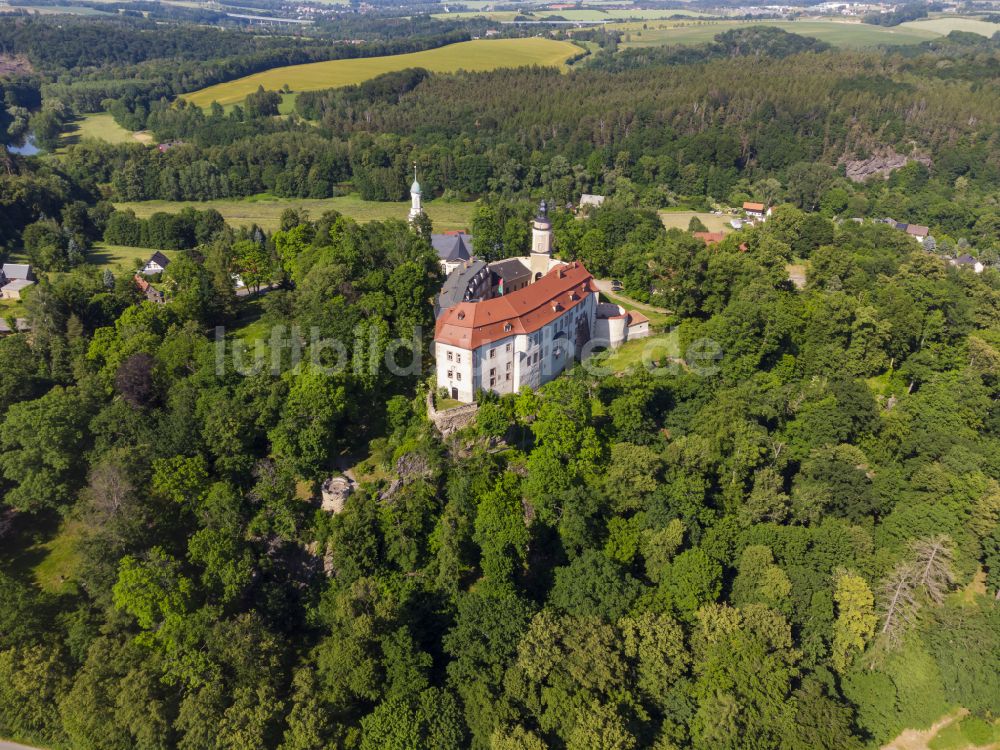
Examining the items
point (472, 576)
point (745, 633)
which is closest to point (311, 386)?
point (472, 576)

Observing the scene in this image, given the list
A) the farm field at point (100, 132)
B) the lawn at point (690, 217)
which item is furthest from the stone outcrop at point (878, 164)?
the farm field at point (100, 132)

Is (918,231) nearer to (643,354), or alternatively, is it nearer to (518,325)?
(643,354)

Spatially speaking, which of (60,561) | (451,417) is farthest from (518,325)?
(60,561)

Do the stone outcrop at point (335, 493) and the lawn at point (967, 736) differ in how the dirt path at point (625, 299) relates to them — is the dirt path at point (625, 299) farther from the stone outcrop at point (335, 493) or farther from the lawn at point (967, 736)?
the lawn at point (967, 736)

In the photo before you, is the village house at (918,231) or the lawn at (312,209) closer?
the village house at (918,231)

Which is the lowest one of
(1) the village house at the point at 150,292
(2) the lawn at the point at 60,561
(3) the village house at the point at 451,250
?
(2) the lawn at the point at 60,561

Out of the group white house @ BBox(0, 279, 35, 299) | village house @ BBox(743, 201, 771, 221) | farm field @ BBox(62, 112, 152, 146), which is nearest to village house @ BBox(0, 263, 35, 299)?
white house @ BBox(0, 279, 35, 299)

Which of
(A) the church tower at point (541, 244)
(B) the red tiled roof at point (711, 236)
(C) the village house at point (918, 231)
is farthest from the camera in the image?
(C) the village house at point (918, 231)
